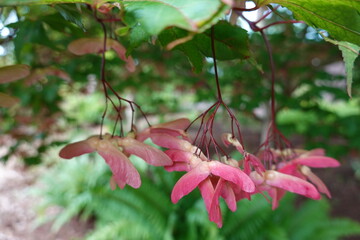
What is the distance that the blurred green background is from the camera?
1158 mm

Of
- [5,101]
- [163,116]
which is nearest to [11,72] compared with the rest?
[5,101]

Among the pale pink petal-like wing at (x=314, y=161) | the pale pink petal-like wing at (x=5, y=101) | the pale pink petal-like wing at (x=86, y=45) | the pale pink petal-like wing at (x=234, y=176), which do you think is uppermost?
the pale pink petal-like wing at (x=86, y=45)

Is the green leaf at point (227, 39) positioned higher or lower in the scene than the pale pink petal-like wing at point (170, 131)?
higher

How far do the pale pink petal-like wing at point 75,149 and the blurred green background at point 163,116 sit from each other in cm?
14

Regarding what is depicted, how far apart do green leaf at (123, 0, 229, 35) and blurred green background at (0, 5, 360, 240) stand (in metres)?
0.17

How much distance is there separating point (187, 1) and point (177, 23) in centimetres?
3

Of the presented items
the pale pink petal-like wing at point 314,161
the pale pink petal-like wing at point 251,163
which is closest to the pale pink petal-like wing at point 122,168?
the pale pink petal-like wing at point 251,163

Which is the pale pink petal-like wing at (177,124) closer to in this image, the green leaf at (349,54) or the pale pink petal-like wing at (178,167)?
the pale pink petal-like wing at (178,167)

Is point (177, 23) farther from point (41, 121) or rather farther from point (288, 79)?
point (288, 79)

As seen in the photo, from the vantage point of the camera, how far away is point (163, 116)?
2918mm

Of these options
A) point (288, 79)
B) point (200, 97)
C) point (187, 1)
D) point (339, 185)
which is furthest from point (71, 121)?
point (339, 185)

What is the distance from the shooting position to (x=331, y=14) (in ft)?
1.04

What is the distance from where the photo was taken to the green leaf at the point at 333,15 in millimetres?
311

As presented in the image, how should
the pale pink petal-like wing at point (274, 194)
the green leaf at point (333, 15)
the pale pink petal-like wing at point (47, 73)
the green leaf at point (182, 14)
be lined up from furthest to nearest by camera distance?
the pale pink petal-like wing at point (47, 73) → the pale pink petal-like wing at point (274, 194) → the green leaf at point (333, 15) → the green leaf at point (182, 14)
